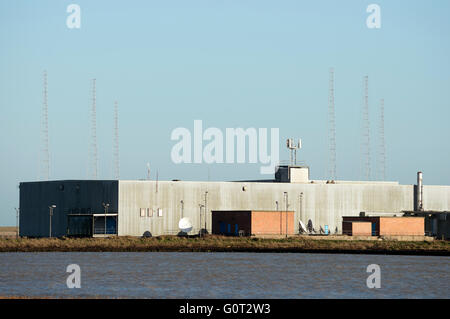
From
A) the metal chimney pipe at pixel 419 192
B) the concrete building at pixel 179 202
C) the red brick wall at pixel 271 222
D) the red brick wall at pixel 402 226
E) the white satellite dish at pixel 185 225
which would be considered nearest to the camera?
the concrete building at pixel 179 202

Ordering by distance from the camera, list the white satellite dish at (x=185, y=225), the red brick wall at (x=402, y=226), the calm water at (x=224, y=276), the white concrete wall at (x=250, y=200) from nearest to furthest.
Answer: the calm water at (x=224, y=276)
the white concrete wall at (x=250, y=200)
the white satellite dish at (x=185, y=225)
the red brick wall at (x=402, y=226)

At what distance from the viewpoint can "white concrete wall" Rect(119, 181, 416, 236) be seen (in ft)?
410

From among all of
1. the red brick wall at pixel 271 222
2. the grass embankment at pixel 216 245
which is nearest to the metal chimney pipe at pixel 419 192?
the grass embankment at pixel 216 245

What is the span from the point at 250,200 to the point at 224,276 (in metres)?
52.3

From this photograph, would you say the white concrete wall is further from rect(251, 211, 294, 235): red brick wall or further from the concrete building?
rect(251, 211, 294, 235): red brick wall

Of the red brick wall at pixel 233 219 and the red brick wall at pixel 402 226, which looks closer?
the red brick wall at pixel 233 219

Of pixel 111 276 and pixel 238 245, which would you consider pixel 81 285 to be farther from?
pixel 238 245

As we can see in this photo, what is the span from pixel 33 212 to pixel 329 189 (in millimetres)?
43870

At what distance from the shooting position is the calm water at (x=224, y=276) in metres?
63.6

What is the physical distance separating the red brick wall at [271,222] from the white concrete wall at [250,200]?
4.29 metres

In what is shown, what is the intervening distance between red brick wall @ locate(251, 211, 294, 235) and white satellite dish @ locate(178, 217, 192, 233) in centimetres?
900

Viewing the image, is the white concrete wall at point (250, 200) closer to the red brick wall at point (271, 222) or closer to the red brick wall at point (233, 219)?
the red brick wall at point (233, 219)

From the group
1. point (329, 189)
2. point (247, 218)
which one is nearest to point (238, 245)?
point (247, 218)
